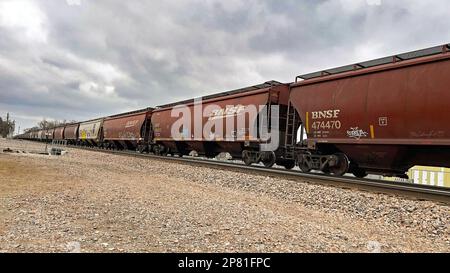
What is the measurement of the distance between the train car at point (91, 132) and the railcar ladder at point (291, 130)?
94.3 feet

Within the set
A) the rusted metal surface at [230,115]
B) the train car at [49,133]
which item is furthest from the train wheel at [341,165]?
the train car at [49,133]

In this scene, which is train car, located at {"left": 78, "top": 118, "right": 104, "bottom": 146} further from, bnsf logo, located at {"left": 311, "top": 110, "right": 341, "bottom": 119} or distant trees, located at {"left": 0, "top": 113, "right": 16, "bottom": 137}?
distant trees, located at {"left": 0, "top": 113, "right": 16, "bottom": 137}

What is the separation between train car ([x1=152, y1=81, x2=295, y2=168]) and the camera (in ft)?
47.0

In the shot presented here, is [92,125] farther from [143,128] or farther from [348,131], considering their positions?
[348,131]

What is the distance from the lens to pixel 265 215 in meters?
6.45

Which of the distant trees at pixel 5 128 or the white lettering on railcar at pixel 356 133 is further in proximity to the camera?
the distant trees at pixel 5 128

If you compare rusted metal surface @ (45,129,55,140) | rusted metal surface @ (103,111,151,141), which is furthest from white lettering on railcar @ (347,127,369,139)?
rusted metal surface @ (45,129,55,140)

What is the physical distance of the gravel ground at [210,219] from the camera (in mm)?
4539

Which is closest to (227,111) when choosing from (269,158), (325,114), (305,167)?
(269,158)

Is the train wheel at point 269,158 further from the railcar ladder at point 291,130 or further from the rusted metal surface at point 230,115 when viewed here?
the rusted metal surface at point 230,115

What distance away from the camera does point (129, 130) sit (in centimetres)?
2873

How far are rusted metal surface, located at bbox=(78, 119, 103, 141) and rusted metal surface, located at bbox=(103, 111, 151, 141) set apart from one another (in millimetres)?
2461

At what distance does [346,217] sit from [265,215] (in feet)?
5.78
